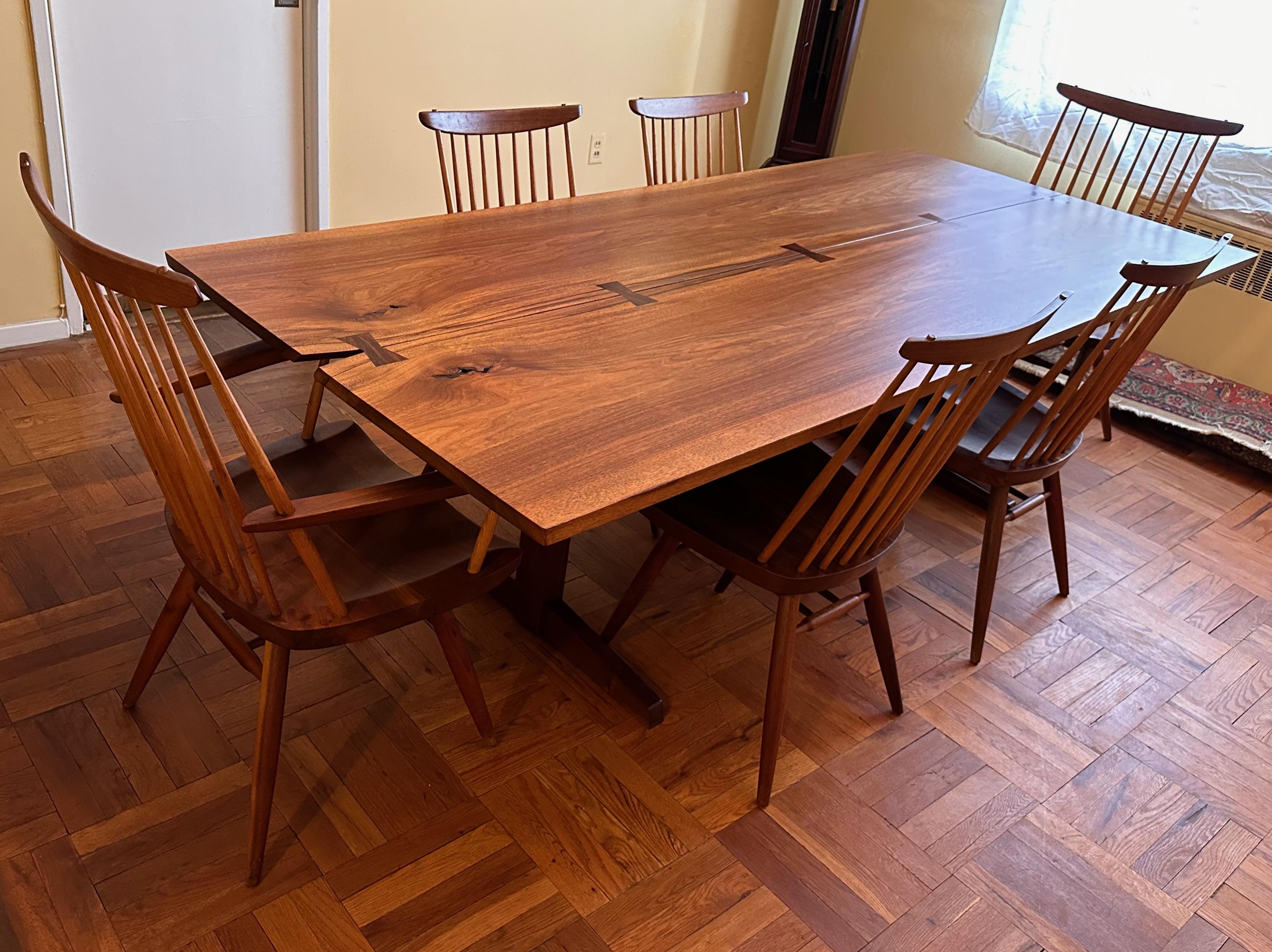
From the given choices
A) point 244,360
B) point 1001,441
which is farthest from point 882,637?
point 244,360

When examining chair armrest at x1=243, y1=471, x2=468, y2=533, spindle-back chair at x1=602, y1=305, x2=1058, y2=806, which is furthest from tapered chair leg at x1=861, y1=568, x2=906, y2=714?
chair armrest at x1=243, y1=471, x2=468, y2=533

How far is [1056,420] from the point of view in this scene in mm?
2021

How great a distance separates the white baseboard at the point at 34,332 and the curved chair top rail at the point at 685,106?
5.37 feet

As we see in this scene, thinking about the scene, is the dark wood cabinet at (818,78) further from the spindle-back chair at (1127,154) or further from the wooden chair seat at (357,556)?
the wooden chair seat at (357,556)

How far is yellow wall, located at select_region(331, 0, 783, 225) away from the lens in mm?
3127

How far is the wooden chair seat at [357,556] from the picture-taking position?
140cm

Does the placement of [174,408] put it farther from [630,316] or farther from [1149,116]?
[1149,116]

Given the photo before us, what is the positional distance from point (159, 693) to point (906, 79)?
342 cm

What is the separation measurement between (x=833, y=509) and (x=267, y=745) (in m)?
0.98

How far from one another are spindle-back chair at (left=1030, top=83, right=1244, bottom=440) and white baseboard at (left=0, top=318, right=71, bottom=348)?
271 cm

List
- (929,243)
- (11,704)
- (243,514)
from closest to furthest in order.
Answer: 1. (243,514)
2. (11,704)
3. (929,243)

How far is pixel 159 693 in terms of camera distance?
1.81 m

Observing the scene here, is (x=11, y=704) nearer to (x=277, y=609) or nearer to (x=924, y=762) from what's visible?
(x=277, y=609)

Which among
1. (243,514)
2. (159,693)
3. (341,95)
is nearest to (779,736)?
(243,514)
